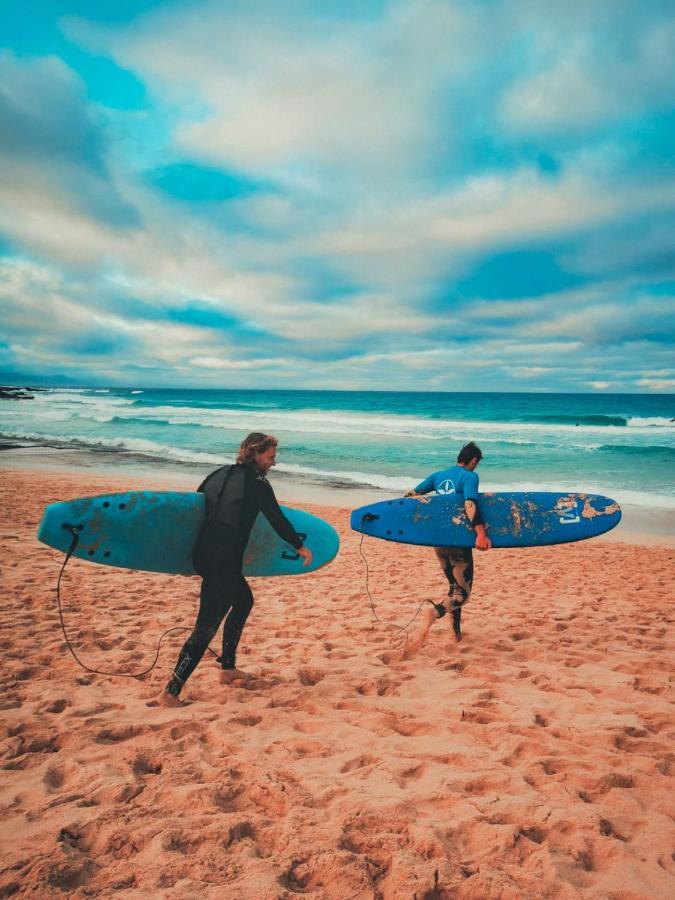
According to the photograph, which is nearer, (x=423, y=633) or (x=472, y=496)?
(x=472, y=496)

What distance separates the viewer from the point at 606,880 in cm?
191

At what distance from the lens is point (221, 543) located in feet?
10.5

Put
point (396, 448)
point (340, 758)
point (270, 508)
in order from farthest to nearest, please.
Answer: point (396, 448) < point (270, 508) < point (340, 758)

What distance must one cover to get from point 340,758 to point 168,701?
1.22 meters

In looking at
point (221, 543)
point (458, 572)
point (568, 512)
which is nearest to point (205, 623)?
point (221, 543)

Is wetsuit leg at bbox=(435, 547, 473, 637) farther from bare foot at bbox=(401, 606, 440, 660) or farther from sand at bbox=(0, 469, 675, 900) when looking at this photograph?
sand at bbox=(0, 469, 675, 900)

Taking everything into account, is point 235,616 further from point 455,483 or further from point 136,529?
point 455,483

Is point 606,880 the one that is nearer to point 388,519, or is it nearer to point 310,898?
point 310,898

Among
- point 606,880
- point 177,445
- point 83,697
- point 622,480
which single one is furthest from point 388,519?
point 177,445

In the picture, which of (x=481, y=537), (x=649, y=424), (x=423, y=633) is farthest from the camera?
(x=649, y=424)

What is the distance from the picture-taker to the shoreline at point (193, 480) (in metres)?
10.5

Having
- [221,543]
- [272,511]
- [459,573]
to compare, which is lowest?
[459,573]

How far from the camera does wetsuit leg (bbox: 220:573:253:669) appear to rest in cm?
344

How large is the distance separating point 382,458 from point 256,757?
1844 centimetres
